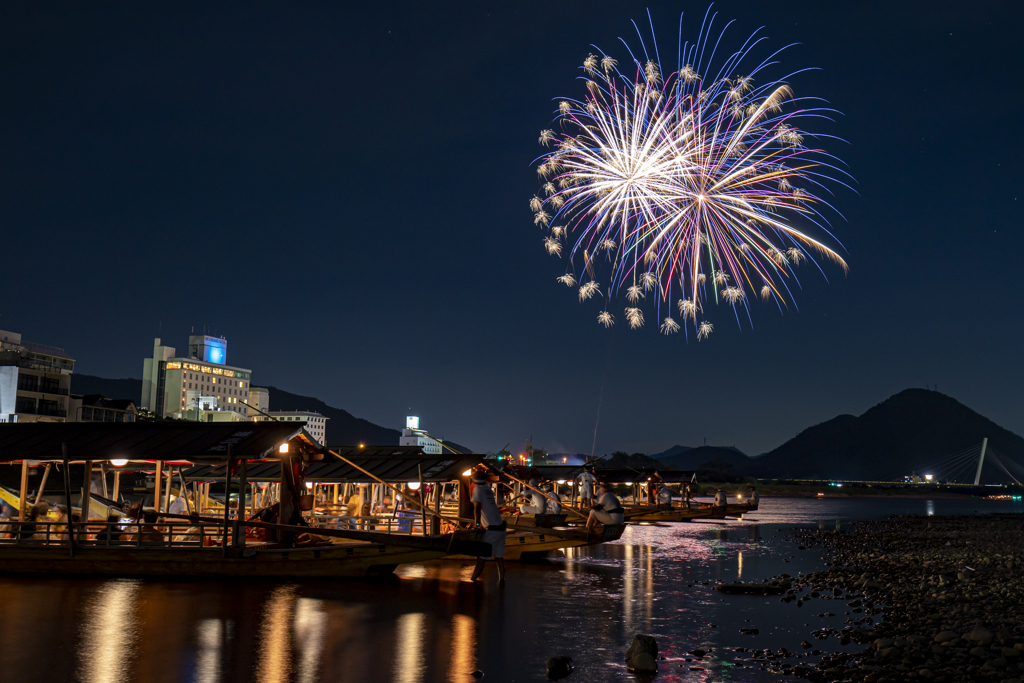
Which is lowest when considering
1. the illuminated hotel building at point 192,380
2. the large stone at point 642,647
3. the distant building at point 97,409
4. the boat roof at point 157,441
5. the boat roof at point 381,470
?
the large stone at point 642,647

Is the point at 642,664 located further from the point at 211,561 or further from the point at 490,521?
the point at 211,561

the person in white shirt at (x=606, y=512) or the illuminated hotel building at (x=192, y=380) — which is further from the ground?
the illuminated hotel building at (x=192, y=380)

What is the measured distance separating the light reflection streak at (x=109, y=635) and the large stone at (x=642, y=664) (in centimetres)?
615

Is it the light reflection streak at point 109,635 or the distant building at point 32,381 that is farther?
the distant building at point 32,381

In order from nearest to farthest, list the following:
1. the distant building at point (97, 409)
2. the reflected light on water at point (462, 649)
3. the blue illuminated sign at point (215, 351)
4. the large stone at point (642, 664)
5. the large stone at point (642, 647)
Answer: the reflected light on water at point (462, 649) < the large stone at point (642, 664) < the large stone at point (642, 647) < the distant building at point (97, 409) < the blue illuminated sign at point (215, 351)

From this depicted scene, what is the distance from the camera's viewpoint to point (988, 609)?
16.1 metres

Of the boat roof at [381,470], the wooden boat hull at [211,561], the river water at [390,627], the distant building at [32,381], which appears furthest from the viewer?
the distant building at [32,381]

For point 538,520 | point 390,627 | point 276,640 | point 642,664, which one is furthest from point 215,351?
point 642,664

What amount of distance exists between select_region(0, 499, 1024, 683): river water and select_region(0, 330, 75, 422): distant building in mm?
84603

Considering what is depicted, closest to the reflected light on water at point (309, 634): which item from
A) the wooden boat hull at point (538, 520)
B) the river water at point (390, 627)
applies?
the river water at point (390, 627)

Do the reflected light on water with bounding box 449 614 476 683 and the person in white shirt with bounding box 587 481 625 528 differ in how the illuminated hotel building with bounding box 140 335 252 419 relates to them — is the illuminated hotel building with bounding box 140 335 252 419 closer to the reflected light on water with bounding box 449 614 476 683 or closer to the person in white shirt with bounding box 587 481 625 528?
the person in white shirt with bounding box 587 481 625 528

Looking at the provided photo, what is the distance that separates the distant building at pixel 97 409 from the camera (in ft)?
327

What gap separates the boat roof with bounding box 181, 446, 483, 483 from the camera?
2486cm

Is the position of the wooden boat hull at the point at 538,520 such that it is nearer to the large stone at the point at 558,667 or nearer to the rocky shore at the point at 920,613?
the rocky shore at the point at 920,613
